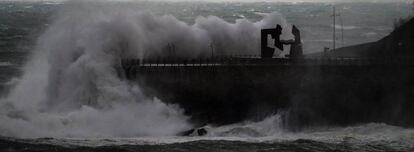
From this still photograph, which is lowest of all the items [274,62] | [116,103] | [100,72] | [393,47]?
[116,103]

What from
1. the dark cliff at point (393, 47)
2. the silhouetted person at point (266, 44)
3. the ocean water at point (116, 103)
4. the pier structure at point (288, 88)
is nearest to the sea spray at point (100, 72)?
the ocean water at point (116, 103)

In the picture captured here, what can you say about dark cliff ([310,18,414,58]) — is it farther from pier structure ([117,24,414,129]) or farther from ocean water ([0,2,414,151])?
ocean water ([0,2,414,151])

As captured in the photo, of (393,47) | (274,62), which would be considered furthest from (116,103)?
(393,47)

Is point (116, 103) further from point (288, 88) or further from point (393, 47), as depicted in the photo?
point (393, 47)

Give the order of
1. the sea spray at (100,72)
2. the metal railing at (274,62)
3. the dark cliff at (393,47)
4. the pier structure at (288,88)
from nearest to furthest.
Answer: the sea spray at (100,72) → the pier structure at (288,88) → the metal railing at (274,62) → the dark cliff at (393,47)

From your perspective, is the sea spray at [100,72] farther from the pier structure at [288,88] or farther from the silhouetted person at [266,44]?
the silhouetted person at [266,44]

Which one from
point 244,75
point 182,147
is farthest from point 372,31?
point 182,147
